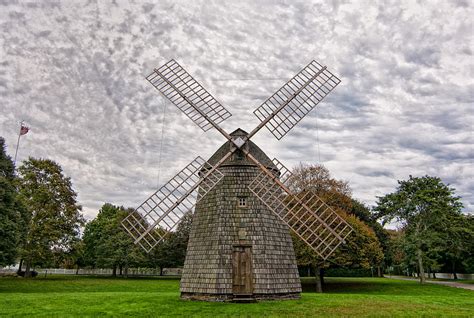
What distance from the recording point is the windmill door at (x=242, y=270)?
17.3 m

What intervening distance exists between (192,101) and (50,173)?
24.8 metres

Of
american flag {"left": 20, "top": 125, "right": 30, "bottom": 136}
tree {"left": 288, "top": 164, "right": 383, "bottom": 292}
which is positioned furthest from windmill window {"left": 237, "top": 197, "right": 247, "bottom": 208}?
american flag {"left": 20, "top": 125, "right": 30, "bottom": 136}

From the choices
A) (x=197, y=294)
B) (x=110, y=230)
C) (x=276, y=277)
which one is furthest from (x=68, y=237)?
(x=276, y=277)

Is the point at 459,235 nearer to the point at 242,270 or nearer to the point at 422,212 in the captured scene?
the point at 422,212

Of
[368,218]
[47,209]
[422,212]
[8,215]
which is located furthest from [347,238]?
[47,209]

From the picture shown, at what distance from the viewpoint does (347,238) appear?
32.3 metres

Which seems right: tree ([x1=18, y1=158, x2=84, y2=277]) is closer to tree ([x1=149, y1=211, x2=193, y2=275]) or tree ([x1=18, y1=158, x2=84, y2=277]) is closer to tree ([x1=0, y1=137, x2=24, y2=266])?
tree ([x1=0, y1=137, x2=24, y2=266])

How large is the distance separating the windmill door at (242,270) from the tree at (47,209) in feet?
85.6

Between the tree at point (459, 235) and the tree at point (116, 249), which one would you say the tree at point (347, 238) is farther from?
the tree at point (116, 249)

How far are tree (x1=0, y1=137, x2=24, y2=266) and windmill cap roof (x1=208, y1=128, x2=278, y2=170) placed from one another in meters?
15.0

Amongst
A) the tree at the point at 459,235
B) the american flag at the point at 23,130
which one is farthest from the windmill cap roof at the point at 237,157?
the tree at the point at 459,235

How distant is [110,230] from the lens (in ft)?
162

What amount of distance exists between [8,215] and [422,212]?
37.6 m

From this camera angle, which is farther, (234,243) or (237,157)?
(237,157)
